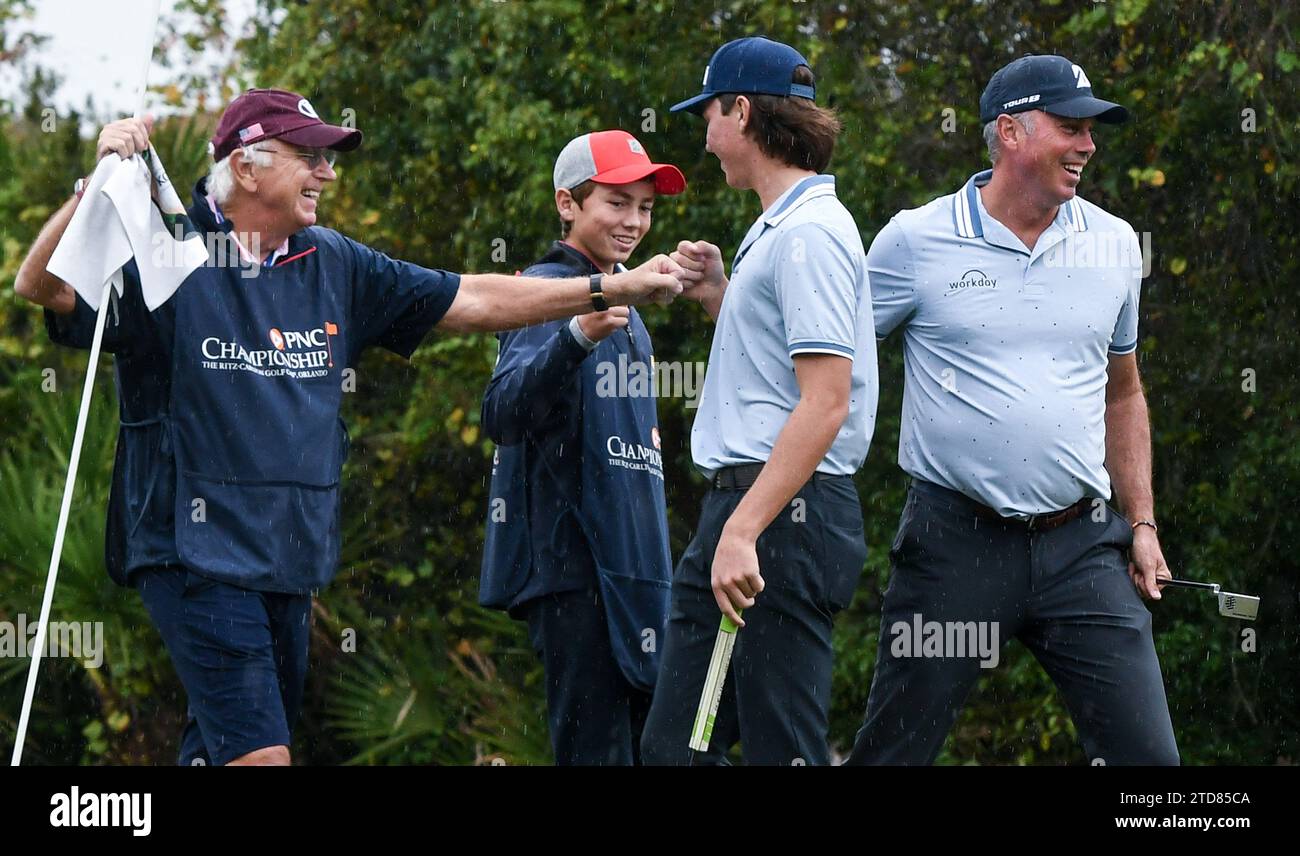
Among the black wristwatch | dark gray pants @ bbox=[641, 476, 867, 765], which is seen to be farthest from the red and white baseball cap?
dark gray pants @ bbox=[641, 476, 867, 765]

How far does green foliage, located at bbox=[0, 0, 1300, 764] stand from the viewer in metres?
8.42

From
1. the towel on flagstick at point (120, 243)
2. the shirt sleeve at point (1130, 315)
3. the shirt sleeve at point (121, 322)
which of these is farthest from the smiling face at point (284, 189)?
the shirt sleeve at point (1130, 315)

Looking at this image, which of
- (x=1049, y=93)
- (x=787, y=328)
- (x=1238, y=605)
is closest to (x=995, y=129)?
(x=1049, y=93)

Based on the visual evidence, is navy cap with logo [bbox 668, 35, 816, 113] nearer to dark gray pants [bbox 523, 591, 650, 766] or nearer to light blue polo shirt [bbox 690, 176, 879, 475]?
light blue polo shirt [bbox 690, 176, 879, 475]

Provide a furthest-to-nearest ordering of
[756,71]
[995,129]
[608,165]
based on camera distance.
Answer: [608,165]
[995,129]
[756,71]

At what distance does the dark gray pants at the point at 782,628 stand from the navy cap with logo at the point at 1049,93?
1.11 meters

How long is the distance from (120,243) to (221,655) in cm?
101

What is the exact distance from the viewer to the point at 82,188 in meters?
4.39

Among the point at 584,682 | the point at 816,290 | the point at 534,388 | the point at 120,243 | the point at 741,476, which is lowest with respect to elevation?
the point at 584,682

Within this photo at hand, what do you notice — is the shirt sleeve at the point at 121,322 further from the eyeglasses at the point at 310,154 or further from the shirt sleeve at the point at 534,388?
the shirt sleeve at the point at 534,388

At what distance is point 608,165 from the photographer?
16.4 feet

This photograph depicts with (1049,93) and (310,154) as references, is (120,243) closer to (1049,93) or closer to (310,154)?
(310,154)

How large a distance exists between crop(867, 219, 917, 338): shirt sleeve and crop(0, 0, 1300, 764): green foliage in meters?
4.18

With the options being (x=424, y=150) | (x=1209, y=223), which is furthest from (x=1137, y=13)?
(x=424, y=150)
